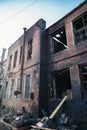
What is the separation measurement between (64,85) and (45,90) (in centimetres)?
239

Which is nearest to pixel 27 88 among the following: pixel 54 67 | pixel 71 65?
pixel 54 67

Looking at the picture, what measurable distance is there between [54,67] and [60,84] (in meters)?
2.18

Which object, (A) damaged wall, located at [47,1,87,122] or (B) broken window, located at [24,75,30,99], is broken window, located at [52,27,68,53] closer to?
(A) damaged wall, located at [47,1,87,122]

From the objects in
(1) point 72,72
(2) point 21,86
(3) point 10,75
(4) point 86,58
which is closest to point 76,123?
(1) point 72,72

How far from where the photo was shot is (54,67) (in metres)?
9.75

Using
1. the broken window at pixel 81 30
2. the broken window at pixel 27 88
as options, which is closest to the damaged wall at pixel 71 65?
the broken window at pixel 81 30

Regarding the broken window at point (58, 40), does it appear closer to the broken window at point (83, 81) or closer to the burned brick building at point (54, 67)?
the burned brick building at point (54, 67)

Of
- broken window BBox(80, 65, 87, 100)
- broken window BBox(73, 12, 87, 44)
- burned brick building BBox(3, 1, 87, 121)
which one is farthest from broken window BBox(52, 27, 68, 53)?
broken window BBox(80, 65, 87, 100)

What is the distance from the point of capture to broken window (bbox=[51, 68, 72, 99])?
9.51 metres

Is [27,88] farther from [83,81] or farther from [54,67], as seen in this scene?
Result: [83,81]

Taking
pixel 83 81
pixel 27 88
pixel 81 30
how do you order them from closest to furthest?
pixel 83 81, pixel 81 30, pixel 27 88

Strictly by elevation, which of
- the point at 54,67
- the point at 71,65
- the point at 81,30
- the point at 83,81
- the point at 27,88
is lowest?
the point at 27,88

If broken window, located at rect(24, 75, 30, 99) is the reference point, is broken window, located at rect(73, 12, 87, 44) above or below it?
above

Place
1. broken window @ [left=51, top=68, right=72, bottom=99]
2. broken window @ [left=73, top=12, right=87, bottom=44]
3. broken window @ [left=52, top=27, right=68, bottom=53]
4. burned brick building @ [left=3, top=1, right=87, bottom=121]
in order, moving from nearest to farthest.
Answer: burned brick building @ [left=3, top=1, right=87, bottom=121], broken window @ [left=73, top=12, right=87, bottom=44], broken window @ [left=51, top=68, right=72, bottom=99], broken window @ [left=52, top=27, right=68, bottom=53]
